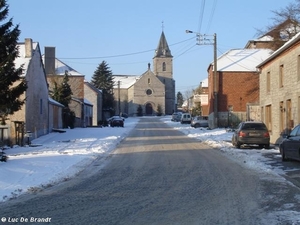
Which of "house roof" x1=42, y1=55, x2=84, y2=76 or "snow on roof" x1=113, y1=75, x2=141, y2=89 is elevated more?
"snow on roof" x1=113, y1=75, x2=141, y2=89

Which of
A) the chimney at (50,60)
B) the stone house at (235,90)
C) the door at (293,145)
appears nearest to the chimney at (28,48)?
the door at (293,145)

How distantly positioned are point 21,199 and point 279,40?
39.8m

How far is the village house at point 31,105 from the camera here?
2711cm

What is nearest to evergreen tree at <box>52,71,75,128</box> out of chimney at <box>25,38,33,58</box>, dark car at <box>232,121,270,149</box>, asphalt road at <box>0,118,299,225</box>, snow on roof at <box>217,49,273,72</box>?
snow on roof at <box>217,49,273,72</box>

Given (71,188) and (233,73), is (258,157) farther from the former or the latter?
(233,73)

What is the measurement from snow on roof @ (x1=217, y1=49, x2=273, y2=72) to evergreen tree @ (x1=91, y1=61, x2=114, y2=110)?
41.6 m

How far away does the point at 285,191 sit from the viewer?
10.8 meters

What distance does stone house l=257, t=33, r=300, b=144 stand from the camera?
24.7 meters

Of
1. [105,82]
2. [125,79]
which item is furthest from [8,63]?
[125,79]

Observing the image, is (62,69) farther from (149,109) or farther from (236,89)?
(149,109)

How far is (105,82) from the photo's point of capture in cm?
9875

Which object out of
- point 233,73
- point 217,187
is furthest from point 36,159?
point 233,73

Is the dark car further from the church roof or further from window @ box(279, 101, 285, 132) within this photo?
the church roof

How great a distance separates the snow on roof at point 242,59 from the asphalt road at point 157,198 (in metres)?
39.2
